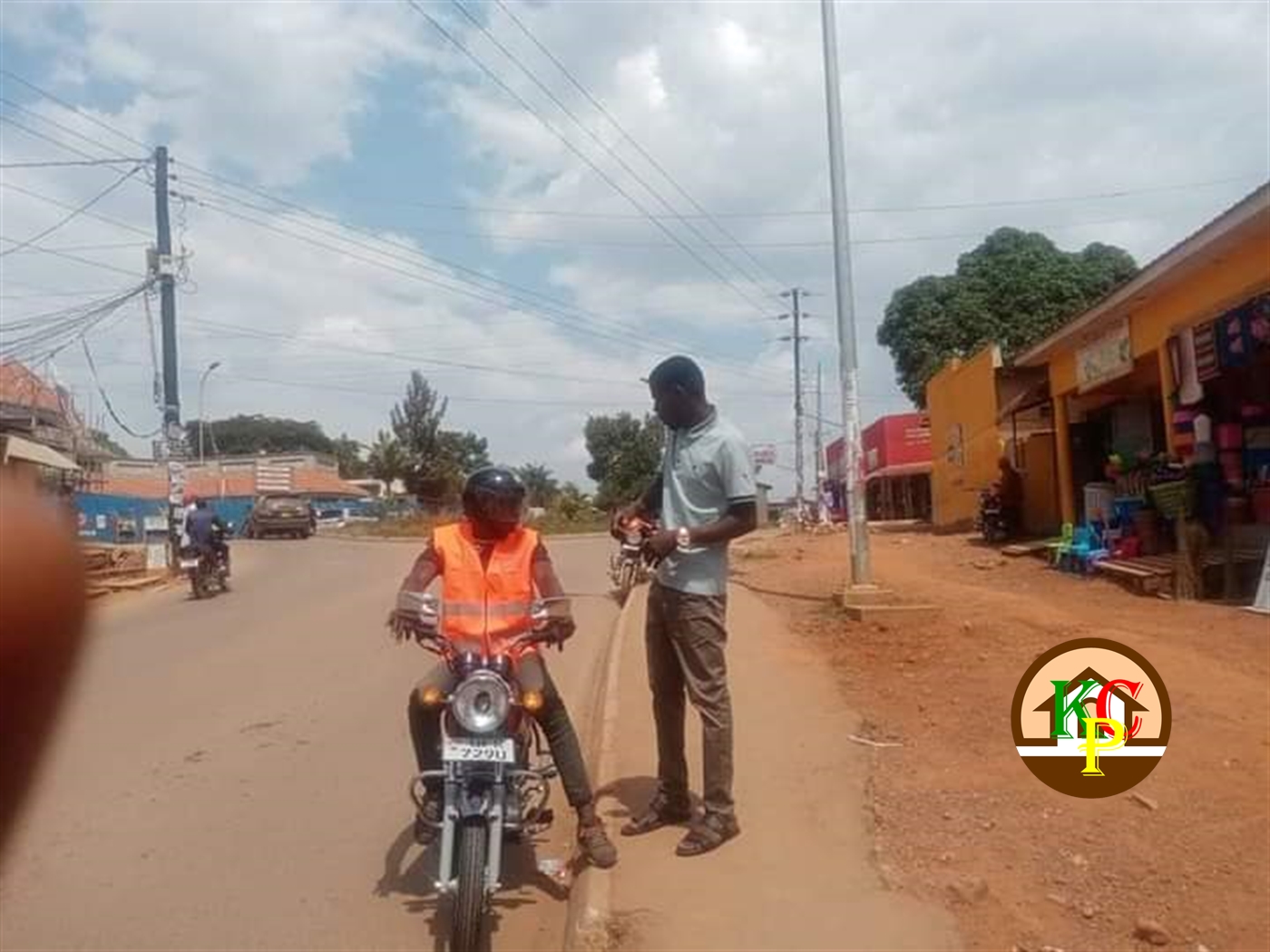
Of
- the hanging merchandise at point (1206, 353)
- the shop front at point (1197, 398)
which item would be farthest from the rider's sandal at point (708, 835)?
the hanging merchandise at point (1206, 353)

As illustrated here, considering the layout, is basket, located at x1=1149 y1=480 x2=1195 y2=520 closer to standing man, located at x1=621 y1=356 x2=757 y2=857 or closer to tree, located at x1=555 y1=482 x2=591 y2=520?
standing man, located at x1=621 y1=356 x2=757 y2=857

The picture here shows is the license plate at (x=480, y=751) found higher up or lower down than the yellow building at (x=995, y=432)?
lower down

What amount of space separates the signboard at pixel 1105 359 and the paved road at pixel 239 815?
8339mm

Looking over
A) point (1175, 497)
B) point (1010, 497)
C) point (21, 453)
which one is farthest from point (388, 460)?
point (21, 453)

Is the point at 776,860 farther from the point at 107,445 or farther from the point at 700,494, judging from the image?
the point at 107,445

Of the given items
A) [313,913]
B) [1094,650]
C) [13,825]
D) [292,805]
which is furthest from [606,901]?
[13,825]

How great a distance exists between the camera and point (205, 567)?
17406 mm

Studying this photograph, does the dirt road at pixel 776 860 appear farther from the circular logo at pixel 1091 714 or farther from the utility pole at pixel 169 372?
the utility pole at pixel 169 372

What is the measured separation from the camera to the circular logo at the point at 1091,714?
3758 millimetres

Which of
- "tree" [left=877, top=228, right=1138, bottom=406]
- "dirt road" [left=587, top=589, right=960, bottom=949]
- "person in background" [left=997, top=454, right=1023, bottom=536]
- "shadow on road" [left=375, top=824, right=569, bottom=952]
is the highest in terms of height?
"tree" [left=877, top=228, right=1138, bottom=406]

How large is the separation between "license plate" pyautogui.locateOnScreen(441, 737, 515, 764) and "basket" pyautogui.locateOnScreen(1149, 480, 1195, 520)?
30.4ft

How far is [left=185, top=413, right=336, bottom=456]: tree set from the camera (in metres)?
74.8

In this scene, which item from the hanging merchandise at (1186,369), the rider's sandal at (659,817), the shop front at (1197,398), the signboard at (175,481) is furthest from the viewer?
the signboard at (175,481)

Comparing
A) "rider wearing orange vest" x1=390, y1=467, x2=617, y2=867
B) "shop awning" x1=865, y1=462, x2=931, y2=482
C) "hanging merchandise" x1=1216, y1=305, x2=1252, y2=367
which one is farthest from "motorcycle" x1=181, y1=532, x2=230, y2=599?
"shop awning" x1=865, y1=462, x2=931, y2=482
